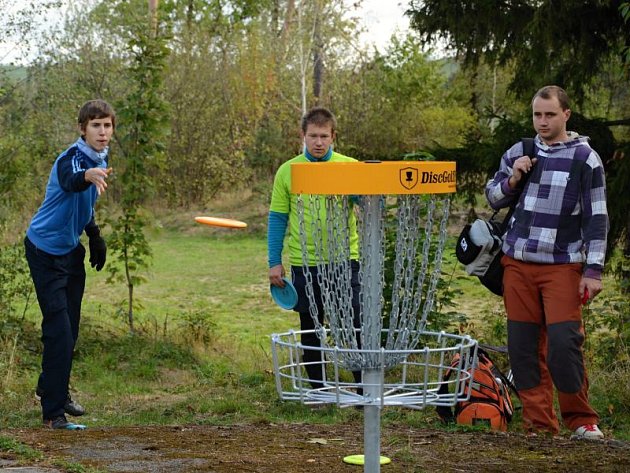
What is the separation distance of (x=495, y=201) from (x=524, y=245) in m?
0.29

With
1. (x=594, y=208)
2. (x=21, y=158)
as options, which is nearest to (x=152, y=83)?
(x=21, y=158)

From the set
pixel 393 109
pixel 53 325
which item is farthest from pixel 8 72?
pixel 393 109

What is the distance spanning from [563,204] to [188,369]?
410cm

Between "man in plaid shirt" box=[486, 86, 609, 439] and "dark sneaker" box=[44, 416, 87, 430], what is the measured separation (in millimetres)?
2500

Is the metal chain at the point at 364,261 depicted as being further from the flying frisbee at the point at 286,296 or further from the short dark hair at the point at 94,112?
the short dark hair at the point at 94,112

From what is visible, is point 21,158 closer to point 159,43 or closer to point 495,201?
point 159,43

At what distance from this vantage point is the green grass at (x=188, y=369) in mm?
6410

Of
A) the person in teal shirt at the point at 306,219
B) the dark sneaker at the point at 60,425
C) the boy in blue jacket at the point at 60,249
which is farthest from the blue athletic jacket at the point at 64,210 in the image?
the person in teal shirt at the point at 306,219

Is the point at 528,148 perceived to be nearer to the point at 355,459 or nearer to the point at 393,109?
the point at 355,459

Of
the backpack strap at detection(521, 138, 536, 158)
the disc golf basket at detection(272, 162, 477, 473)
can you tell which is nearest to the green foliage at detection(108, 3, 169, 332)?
the backpack strap at detection(521, 138, 536, 158)

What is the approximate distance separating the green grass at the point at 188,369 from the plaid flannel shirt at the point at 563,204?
115 cm

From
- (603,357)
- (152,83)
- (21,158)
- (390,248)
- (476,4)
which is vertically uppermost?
(476,4)

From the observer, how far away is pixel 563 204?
5.33 m

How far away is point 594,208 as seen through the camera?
5273 mm
